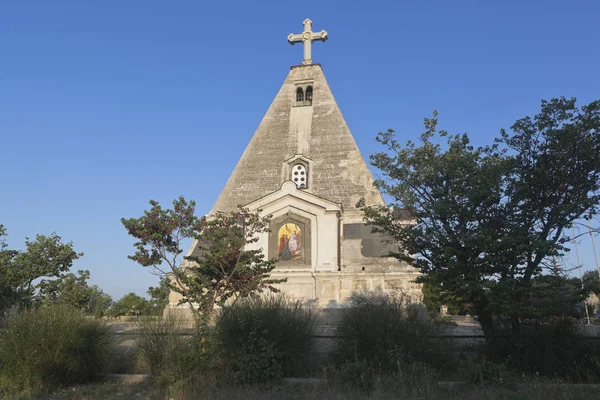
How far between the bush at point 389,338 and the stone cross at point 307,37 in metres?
20.1

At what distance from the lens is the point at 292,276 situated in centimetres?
1973

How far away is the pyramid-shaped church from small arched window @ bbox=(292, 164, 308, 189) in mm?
50

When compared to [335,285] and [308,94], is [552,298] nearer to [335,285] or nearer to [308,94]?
[335,285]

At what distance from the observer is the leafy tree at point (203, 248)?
41.0 ft

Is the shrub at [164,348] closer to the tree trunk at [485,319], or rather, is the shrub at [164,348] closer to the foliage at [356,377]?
the foliage at [356,377]

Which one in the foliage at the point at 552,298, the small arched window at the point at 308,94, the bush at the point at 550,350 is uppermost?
the small arched window at the point at 308,94

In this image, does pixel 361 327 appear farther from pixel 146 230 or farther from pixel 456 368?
pixel 146 230

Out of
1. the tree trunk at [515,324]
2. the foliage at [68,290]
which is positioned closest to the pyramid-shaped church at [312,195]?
the foliage at [68,290]

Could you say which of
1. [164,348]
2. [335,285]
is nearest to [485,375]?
[164,348]

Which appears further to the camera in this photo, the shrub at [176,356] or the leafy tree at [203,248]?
the leafy tree at [203,248]

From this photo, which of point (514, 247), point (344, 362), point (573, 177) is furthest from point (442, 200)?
point (344, 362)

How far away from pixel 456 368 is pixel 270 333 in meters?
3.58

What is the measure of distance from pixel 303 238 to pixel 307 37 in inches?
507

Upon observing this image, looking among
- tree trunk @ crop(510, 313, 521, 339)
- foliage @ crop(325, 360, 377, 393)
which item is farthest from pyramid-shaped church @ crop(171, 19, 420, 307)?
foliage @ crop(325, 360, 377, 393)
